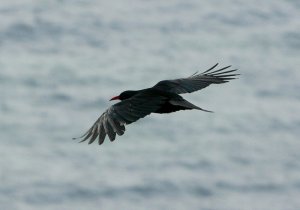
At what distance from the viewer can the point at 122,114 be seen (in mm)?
20141

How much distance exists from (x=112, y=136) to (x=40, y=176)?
46.8 ft

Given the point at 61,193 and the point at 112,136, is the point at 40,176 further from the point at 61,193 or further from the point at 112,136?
the point at 112,136

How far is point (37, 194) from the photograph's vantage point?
32.7 meters

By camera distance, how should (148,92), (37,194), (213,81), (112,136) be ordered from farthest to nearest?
(37,194), (213,81), (148,92), (112,136)

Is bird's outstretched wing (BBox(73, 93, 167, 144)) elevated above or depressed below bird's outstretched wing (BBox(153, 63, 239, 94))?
below

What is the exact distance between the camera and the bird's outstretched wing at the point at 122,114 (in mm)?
19625

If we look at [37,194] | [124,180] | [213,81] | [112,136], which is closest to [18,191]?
[37,194]

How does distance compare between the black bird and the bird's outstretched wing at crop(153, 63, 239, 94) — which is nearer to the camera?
the black bird

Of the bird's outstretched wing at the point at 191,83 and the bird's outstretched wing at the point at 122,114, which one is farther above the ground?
the bird's outstretched wing at the point at 191,83

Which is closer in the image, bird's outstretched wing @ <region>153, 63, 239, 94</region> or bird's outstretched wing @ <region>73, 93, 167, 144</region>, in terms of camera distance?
bird's outstretched wing @ <region>73, 93, 167, 144</region>

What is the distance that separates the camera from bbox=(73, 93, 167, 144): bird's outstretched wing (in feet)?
64.4

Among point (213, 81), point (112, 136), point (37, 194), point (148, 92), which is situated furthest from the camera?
point (37, 194)

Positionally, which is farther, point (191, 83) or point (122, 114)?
point (191, 83)

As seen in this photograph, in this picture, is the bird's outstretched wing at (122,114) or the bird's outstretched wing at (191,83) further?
the bird's outstretched wing at (191,83)
